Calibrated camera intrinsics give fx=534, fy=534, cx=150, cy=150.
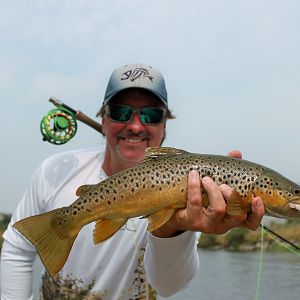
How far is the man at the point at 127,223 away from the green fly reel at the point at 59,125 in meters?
0.92

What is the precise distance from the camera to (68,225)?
10.2 ft

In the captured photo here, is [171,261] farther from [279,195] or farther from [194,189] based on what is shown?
[279,195]

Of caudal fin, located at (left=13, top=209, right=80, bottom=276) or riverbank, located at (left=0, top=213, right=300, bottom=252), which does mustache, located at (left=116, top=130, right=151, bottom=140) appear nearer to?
caudal fin, located at (left=13, top=209, right=80, bottom=276)

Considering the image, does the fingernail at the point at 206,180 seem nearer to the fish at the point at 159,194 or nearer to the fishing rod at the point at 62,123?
the fish at the point at 159,194

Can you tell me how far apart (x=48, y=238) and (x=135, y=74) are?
5.41 ft

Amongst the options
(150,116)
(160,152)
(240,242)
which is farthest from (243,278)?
(160,152)

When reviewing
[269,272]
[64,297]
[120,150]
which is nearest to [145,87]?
[120,150]

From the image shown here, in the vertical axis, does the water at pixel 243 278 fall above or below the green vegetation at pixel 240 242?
below

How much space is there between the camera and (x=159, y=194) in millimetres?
2969

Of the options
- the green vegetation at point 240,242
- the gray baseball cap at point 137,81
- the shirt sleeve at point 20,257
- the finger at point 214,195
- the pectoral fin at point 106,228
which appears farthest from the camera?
the green vegetation at point 240,242

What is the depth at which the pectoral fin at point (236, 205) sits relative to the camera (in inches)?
114

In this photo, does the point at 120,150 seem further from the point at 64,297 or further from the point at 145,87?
the point at 64,297

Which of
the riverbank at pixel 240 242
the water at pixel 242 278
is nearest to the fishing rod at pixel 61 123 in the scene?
the water at pixel 242 278

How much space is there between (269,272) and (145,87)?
34.1ft
